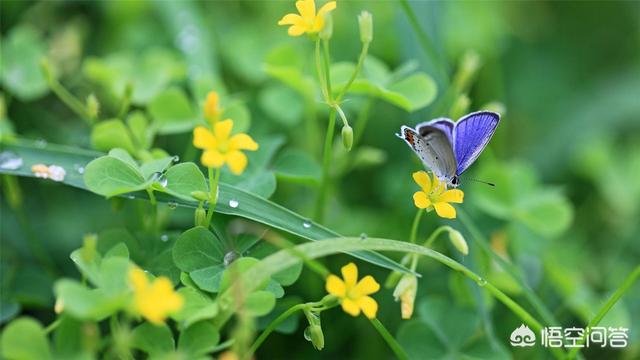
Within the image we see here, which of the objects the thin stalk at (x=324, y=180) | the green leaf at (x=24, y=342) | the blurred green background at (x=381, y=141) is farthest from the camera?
the blurred green background at (x=381, y=141)

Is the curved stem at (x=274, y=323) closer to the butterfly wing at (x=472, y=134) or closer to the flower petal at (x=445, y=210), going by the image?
the flower petal at (x=445, y=210)

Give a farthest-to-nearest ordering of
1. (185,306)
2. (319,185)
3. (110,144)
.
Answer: (319,185) < (110,144) < (185,306)

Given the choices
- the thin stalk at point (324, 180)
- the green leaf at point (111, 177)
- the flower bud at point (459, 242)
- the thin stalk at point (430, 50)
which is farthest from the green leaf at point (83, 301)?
the thin stalk at point (430, 50)

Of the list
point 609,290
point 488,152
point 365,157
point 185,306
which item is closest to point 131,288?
point 185,306

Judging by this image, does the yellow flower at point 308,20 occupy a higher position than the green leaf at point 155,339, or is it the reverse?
the yellow flower at point 308,20

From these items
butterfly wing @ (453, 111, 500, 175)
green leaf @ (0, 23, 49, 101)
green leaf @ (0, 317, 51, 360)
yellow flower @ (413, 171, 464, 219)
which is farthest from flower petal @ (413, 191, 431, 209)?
green leaf @ (0, 23, 49, 101)

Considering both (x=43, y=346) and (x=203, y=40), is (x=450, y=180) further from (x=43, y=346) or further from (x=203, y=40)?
(x=203, y=40)

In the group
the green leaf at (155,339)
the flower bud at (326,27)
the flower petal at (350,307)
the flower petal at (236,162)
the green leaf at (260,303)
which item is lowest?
the green leaf at (155,339)

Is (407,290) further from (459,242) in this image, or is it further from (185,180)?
(185,180)

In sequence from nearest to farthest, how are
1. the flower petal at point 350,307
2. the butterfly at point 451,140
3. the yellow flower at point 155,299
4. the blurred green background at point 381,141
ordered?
1. the yellow flower at point 155,299
2. the flower petal at point 350,307
3. the butterfly at point 451,140
4. the blurred green background at point 381,141
